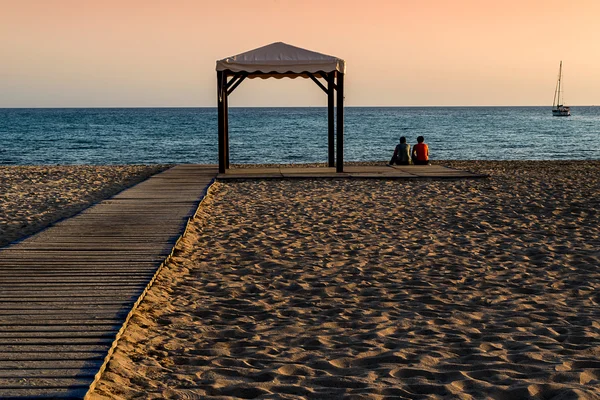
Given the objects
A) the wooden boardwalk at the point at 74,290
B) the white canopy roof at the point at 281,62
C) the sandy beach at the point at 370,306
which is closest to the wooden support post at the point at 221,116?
the white canopy roof at the point at 281,62

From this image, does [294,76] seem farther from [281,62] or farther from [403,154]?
[403,154]

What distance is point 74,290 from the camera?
5.28 meters

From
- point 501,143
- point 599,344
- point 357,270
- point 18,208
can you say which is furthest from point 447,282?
point 501,143

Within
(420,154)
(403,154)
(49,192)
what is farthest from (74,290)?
(420,154)

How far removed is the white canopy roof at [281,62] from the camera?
14.5 m

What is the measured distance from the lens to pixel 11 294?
5.18m

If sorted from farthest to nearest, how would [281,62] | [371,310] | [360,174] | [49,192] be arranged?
[360,174]
[49,192]
[281,62]
[371,310]

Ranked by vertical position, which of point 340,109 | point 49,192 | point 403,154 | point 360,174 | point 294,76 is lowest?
point 49,192

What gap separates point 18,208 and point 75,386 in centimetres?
942

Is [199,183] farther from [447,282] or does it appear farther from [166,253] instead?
[447,282]

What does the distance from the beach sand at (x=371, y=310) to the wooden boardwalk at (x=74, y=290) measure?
0.64ft

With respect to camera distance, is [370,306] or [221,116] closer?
[370,306]

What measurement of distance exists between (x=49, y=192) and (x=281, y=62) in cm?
557

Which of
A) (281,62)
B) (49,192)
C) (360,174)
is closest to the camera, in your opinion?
(281,62)
